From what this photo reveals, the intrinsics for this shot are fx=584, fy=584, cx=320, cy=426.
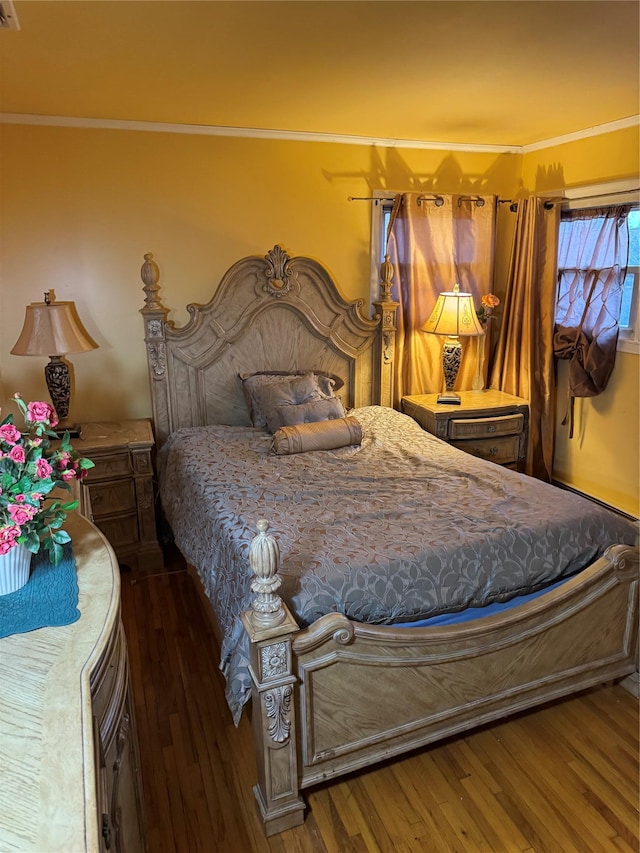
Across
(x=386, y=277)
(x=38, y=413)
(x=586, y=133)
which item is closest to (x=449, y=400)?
(x=386, y=277)

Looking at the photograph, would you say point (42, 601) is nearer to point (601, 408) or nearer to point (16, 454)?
point (16, 454)

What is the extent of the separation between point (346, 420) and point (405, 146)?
Answer: 1.93m

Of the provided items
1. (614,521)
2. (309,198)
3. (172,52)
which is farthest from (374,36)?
(614,521)

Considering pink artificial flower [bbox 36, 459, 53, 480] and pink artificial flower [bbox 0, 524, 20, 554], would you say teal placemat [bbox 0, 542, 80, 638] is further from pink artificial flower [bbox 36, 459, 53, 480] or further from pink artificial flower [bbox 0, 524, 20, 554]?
pink artificial flower [bbox 36, 459, 53, 480]

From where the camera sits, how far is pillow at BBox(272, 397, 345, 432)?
10.6 ft

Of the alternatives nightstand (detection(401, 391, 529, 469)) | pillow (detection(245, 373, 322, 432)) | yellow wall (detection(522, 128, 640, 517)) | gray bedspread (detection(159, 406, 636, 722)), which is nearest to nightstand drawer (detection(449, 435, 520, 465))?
nightstand (detection(401, 391, 529, 469))

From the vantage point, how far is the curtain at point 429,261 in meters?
3.84

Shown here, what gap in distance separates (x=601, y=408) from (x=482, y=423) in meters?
0.77

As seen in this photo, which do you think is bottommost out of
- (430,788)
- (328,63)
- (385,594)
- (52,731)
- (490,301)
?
(430,788)

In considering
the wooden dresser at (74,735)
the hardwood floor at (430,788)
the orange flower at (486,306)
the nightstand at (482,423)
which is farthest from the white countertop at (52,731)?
the orange flower at (486,306)

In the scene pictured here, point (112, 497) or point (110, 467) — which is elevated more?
point (110, 467)

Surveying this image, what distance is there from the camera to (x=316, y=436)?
3.05m

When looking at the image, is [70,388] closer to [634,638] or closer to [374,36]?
[374,36]

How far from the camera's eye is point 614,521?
→ 2.20 metres
